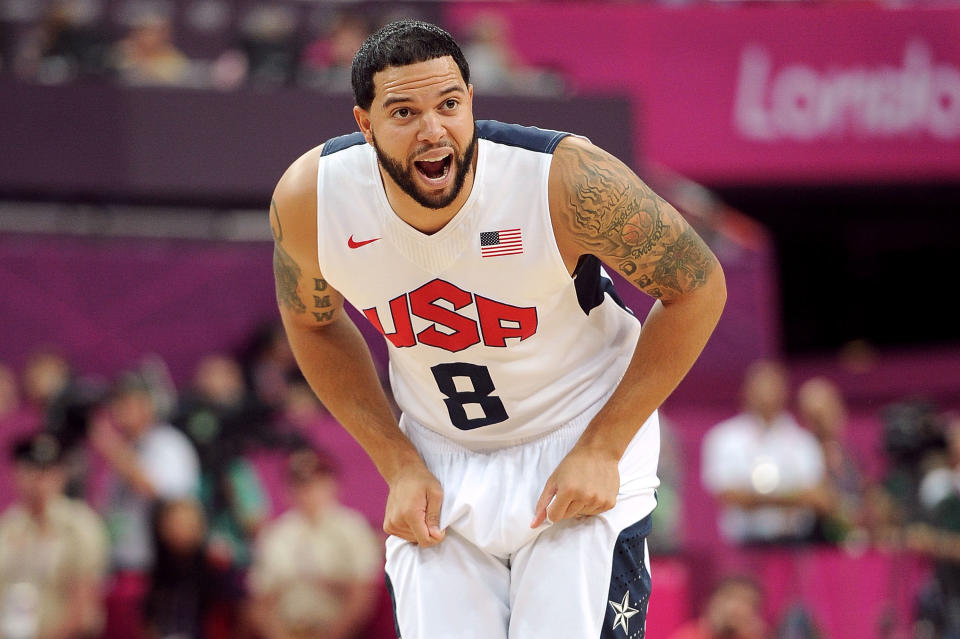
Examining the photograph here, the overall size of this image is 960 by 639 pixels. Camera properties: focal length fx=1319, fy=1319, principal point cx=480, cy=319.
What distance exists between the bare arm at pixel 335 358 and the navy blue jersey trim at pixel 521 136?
21.3 inches

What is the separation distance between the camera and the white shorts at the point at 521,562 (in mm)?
3932

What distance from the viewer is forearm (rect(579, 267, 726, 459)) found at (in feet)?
13.1

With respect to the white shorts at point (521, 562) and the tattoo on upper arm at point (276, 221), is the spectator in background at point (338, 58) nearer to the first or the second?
the tattoo on upper arm at point (276, 221)

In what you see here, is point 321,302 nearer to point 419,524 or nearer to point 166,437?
point 419,524

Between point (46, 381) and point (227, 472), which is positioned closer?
point (227, 472)

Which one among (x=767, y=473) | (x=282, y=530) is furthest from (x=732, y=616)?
(x=282, y=530)

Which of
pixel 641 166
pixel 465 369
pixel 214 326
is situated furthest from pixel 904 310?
pixel 465 369

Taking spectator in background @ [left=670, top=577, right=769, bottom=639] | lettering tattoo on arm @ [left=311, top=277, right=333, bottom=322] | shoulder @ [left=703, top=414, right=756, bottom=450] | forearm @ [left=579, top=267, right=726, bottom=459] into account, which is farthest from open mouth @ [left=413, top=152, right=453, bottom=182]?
shoulder @ [left=703, top=414, right=756, bottom=450]

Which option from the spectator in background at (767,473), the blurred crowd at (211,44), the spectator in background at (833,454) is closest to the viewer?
the spectator in background at (767,473)

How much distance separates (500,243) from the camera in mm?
3918

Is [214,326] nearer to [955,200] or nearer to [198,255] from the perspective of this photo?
[198,255]

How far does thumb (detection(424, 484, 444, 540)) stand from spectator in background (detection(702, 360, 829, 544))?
5.98m

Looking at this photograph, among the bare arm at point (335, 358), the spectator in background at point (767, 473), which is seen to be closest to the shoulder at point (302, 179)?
the bare arm at point (335, 358)

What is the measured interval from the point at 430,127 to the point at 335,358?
103 cm
